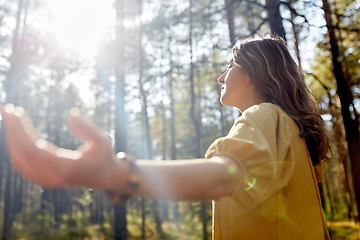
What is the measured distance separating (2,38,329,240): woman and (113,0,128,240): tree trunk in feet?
29.1

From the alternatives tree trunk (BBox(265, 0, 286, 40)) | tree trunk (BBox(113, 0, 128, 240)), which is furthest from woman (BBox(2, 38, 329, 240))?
tree trunk (BBox(113, 0, 128, 240))

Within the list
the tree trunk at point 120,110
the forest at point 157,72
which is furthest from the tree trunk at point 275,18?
the tree trunk at point 120,110

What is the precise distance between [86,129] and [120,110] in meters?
9.86

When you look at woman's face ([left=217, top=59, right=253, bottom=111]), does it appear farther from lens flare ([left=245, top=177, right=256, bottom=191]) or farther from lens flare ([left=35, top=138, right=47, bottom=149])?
lens flare ([left=35, top=138, right=47, bottom=149])

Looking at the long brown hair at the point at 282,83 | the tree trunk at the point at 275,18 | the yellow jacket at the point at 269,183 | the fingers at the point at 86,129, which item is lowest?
the yellow jacket at the point at 269,183

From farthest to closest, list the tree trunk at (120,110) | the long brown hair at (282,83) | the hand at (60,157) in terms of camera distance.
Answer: the tree trunk at (120,110) → the long brown hair at (282,83) → the hand at (60,157)

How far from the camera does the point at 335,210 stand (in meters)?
21.1

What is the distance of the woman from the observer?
0.79 meters

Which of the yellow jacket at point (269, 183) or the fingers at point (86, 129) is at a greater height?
the fingers at point (86, 129)

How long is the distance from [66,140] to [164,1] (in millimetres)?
23759

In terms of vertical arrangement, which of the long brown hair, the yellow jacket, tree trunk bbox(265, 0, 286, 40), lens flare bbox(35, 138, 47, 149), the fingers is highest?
tree trunk bbox(265, 0, 286, 40)

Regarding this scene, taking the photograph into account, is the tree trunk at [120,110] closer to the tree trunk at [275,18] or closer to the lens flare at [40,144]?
the tree trunk at [275,18]

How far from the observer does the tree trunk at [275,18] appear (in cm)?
540

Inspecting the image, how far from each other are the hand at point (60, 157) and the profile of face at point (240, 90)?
3.69 feet
